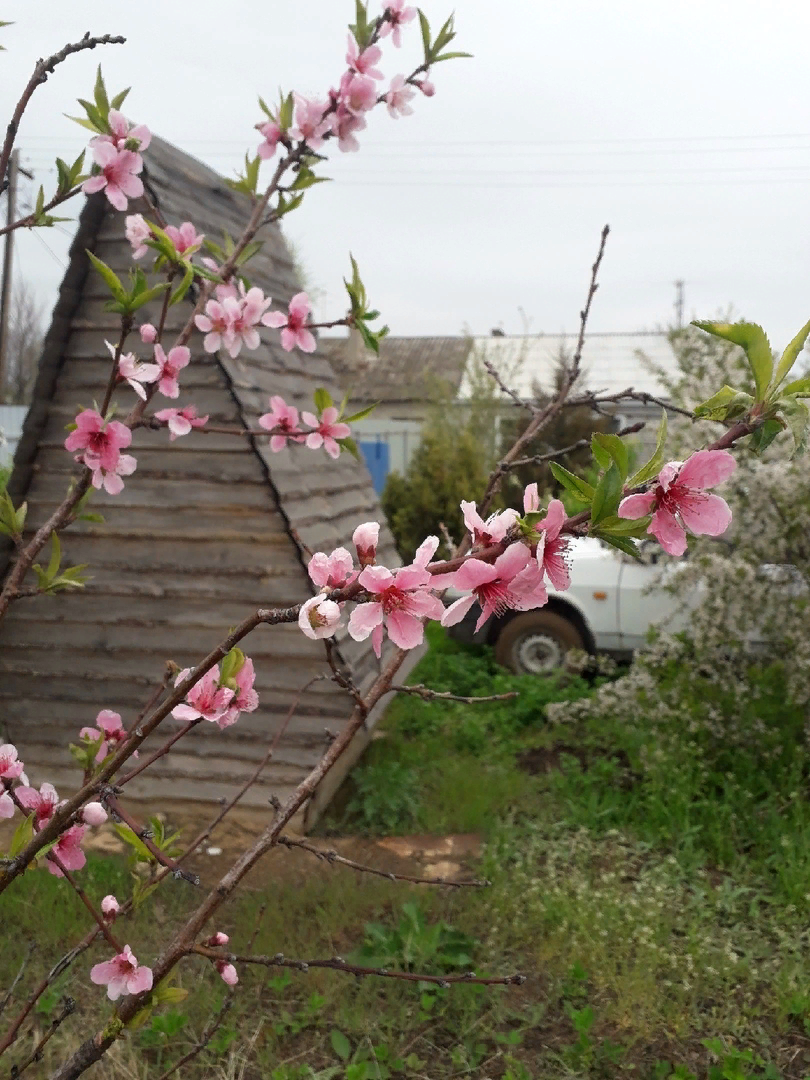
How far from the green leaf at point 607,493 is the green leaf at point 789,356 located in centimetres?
27

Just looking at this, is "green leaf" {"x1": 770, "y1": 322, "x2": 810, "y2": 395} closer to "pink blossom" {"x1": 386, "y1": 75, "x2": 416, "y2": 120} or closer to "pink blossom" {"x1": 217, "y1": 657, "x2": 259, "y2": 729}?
"pink blossom" {"x1": 217, "y1": 657, "x2": 259, "y2": 729}

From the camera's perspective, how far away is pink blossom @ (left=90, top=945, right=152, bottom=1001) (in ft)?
5.00

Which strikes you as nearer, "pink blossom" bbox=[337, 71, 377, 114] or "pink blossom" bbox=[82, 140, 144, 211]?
"pink blossom" bbox=[82, 140, 144, 211]

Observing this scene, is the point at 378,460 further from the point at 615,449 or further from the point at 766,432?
the point at 615,449

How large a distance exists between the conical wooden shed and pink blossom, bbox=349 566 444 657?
300 cm

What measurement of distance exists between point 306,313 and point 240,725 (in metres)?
2.17

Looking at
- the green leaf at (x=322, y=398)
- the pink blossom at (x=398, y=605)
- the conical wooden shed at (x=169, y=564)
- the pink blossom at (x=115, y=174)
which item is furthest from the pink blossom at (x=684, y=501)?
the conical wooden shed at (x=169, y=564)

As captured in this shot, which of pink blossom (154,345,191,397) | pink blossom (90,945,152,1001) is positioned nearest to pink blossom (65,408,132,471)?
pink blossom (154,345,191,397)

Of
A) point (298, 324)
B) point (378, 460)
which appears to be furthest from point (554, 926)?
point (378, 460)

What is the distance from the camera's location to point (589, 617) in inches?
293

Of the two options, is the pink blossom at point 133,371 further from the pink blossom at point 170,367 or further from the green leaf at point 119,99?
the green leaf at point 119,99

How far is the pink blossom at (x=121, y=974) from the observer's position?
60.0 inches

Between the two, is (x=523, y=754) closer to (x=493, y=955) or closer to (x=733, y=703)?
(x=733, y=703)

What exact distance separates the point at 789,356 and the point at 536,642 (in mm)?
6745
